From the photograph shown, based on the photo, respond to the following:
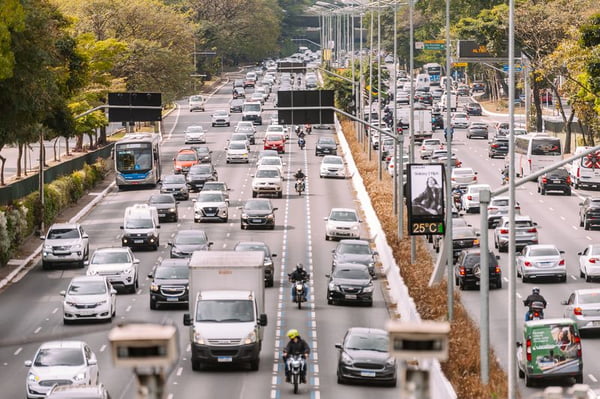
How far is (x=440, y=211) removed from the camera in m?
43.1

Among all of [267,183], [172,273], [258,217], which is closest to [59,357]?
[172,273]

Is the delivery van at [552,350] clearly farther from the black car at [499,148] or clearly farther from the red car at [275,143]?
the red car at [275,143]

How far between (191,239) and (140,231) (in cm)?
529

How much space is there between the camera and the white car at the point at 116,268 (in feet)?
154

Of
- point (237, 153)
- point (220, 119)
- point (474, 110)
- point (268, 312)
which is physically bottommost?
point (268, 312)

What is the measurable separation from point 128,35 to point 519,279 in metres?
73.3

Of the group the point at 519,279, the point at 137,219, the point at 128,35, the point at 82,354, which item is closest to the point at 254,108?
the point at 128,35

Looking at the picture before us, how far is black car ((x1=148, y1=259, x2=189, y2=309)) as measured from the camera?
43.1 meters

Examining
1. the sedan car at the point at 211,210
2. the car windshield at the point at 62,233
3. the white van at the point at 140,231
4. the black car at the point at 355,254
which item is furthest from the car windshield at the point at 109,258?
the sedan car at the point at 211,210

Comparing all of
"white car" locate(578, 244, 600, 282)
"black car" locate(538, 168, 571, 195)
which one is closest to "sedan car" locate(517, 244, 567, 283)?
"white car" locate(578, 244, 600, 282)

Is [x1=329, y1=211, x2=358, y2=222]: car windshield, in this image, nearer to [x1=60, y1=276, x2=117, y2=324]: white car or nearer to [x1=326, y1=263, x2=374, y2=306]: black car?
[x1=326, y1=263, x2=374, y2=306]: black car

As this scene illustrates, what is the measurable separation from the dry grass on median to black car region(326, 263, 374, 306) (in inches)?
48.5

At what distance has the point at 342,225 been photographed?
60.3 meters

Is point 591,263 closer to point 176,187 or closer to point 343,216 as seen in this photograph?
point 343,216
